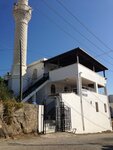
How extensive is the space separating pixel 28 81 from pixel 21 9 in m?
10.4

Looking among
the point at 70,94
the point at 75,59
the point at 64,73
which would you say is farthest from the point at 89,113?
the point at 75,59

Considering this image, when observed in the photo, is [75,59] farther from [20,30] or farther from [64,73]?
[20,30]

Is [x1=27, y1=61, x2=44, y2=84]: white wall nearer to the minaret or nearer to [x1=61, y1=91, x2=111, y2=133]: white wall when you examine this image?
the minaret

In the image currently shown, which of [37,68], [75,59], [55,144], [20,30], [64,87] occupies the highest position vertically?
[20,30]

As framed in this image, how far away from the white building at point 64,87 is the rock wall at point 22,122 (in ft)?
7.68

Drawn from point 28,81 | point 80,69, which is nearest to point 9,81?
point 28,81

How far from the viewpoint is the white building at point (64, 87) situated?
22797mm

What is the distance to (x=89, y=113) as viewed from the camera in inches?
1045

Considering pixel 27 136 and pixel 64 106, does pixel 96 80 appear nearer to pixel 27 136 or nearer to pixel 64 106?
pixel 64 106

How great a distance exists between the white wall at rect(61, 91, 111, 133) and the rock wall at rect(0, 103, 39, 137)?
16.9ft

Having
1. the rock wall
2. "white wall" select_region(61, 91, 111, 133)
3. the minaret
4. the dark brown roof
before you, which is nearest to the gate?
"white wall" select_region(61, 91, 111, 133)

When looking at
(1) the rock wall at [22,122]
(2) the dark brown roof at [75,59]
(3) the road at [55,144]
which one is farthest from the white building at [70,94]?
(3) the road at [55,144]

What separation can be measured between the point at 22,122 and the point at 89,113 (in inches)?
452

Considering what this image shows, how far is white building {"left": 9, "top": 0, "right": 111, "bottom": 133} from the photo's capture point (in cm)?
2280
